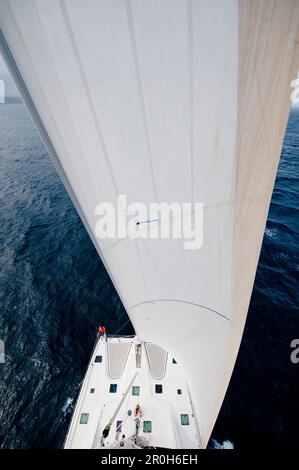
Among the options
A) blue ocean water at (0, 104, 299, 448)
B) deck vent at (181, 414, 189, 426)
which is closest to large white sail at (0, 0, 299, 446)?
deck vent at (181, 414, 189, 426)

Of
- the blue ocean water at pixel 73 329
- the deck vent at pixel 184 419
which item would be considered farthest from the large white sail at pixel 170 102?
the blue ocean water at pixel 73 329

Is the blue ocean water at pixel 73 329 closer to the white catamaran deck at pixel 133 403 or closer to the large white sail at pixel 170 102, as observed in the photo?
the white catamaran deck at pixel 133 403

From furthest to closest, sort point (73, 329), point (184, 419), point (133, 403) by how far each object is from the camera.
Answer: point (73, 329)
point (133, 403)
point (184, 419)

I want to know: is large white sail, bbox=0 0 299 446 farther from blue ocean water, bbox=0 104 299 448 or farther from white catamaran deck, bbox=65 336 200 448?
blue ocean water, bbox=0 104 299 448

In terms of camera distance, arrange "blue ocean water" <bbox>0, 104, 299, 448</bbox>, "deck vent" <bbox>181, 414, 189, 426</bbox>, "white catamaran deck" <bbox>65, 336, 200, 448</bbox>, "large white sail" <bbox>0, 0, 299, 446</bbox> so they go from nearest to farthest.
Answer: "large white sail" <bbox>0, 0, 299, 446</bbox> < "white catamaran deck" <bbox>65, 336, 200, 448</bbox> < "deck vent" <bbox>181, 414, 189, 426</bbox> < "blue ocean water" <bbox>0, 104, 299, 448</bbox>

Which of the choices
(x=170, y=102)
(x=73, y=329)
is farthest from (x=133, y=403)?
(x=170, y=102)

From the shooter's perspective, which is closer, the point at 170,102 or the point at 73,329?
the point at 170,102

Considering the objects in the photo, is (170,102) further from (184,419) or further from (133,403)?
(133,403)
